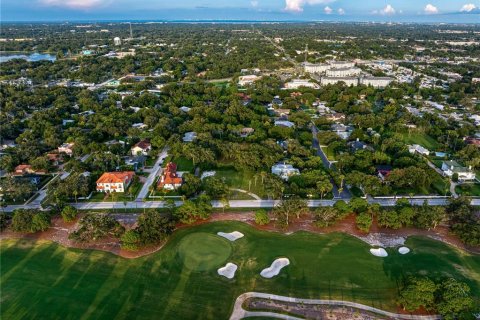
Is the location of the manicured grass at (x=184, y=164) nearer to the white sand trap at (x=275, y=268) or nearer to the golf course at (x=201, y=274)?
the golf course at (x=201, y=274)

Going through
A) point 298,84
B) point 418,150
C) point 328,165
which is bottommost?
point 328,165

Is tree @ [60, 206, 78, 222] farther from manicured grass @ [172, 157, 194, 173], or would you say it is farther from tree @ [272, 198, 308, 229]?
tree @ [272, 198, 308, 229]

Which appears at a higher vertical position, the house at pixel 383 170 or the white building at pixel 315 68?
the white building at pixel 315 68

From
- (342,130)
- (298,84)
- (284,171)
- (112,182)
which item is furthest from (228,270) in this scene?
(298,84)

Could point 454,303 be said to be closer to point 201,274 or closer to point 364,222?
point 364,222

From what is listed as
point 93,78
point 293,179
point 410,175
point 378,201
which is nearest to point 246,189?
point 293,179

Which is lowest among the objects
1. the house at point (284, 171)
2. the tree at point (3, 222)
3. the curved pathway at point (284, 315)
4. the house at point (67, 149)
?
the curved pathway at point (284, 315)

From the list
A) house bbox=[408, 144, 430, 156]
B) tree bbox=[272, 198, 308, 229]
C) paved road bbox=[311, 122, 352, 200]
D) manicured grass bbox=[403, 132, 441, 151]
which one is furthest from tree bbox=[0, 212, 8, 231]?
manicured grass bbox=[403, 132, 441, 151]

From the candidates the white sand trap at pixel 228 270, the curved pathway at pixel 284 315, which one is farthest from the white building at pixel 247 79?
the curved pathway at pixel 284 315
